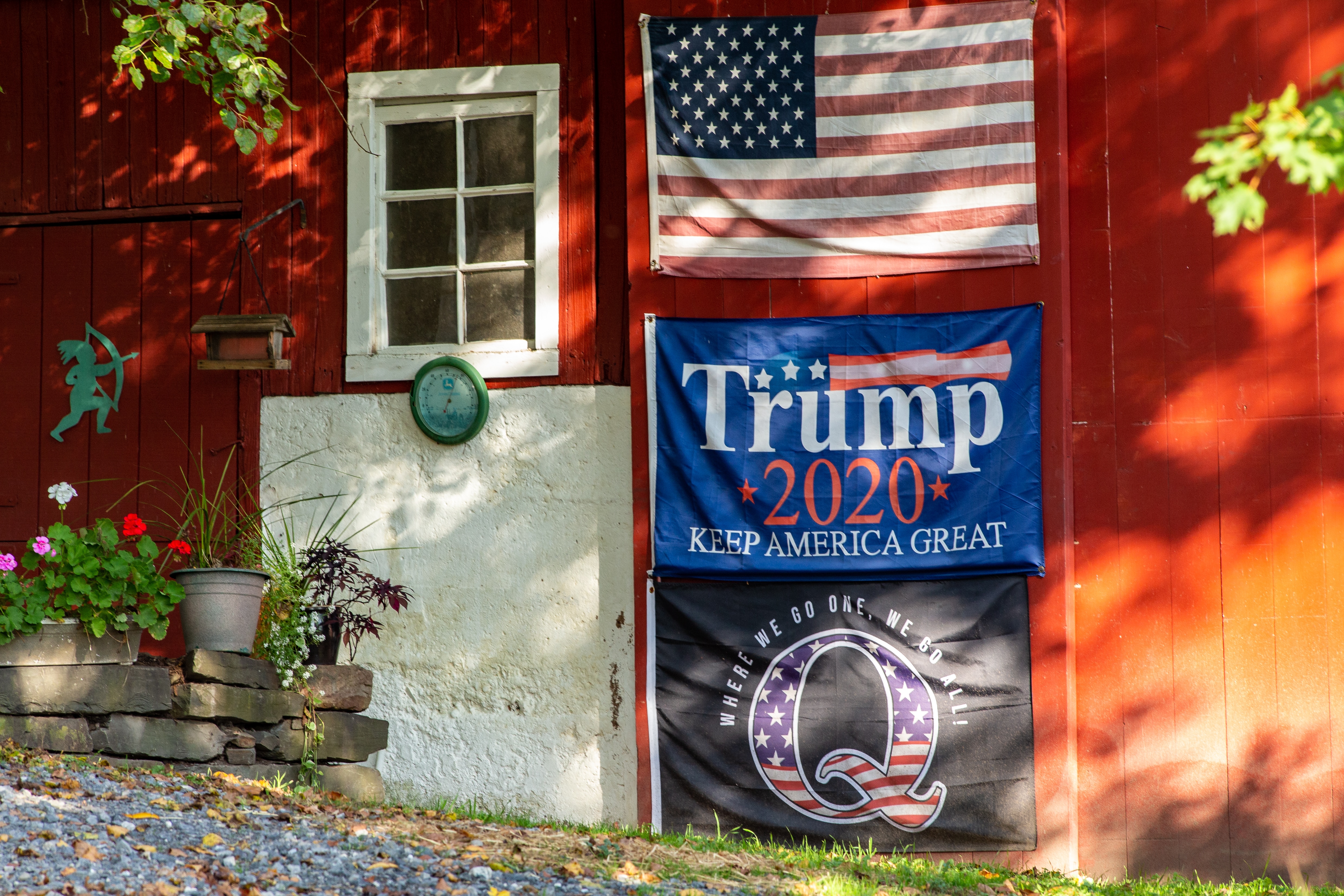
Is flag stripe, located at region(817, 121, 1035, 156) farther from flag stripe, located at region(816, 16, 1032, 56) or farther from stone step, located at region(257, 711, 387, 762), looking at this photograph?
stone step, located at region(257, 711, 387, 762)

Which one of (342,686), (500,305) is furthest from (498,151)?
(342,686)

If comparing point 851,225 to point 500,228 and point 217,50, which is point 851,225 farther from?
point 217,50

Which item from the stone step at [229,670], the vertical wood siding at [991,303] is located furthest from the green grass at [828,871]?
the stone step at [229,670]

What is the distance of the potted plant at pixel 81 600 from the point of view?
4.69 meters

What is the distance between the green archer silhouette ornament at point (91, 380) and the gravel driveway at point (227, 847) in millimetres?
2443

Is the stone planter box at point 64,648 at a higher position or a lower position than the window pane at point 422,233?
lower

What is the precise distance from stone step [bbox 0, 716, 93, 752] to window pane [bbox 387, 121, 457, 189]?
309 centimetres

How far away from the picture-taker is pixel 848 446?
5672 mm

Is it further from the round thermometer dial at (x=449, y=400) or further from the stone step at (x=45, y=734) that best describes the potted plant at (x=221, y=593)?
the round thermometer dial at (x=449, y=400)

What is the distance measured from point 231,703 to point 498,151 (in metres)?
3.07

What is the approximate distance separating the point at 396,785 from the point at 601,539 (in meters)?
1.57

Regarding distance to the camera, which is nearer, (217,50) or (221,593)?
(217,50)

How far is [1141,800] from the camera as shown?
5.42 m

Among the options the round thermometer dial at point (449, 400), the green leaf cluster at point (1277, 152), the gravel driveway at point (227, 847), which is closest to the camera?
the green leaf cluster at point (1277, 152)
